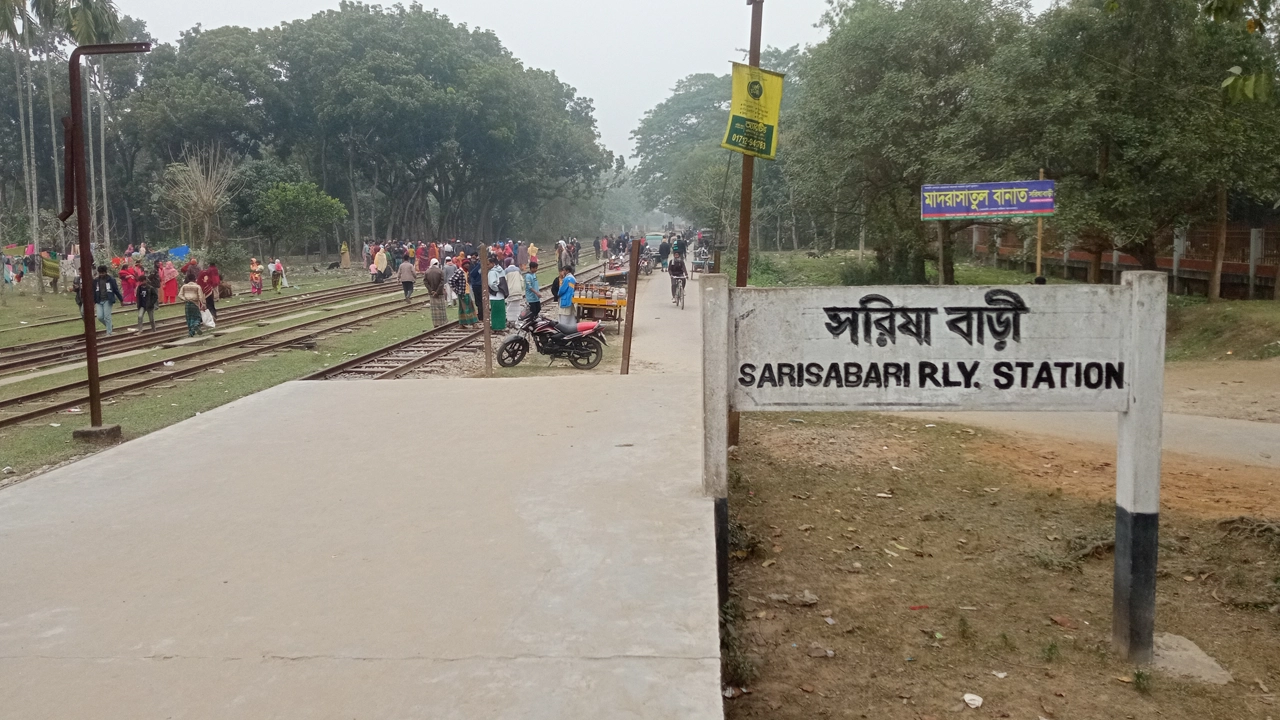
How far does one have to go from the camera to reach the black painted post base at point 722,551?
4973mm

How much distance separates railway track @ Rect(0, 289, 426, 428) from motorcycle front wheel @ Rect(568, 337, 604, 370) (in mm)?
5617

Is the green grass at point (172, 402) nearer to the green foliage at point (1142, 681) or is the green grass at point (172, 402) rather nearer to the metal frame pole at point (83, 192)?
the metal frame pole at point (83, 192)

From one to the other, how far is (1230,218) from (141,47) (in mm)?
23072

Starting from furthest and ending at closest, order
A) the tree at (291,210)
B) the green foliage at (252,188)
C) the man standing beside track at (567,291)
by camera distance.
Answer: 1. the green foliage at (252,188)
2. the tree at (291,210)
3. the man standing beside track at (567,291)

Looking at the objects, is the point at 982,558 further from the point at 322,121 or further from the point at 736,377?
the point at 322,121

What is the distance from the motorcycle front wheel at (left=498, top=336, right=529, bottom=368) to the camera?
15031mm

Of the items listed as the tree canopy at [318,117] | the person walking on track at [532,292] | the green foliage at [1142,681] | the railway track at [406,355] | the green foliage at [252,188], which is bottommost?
the green foliage at [1142,681]

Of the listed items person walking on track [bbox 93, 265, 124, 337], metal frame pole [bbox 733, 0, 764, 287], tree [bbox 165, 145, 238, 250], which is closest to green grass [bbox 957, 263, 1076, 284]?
metal frame pole [bbox 733, 0, 764, 287]

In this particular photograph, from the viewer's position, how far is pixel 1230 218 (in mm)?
23062

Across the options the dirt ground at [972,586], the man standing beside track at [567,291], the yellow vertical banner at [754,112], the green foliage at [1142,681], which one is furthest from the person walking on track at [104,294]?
the green foliage at [1142,681]

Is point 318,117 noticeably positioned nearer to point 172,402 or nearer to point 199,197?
point 199,197

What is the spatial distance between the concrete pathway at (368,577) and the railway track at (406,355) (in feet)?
19.8

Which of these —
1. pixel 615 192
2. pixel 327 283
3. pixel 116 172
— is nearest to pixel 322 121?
pixel 116 172

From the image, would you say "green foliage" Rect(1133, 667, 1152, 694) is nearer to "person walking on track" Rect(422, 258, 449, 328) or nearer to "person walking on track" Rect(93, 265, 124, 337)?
"person walking on track" Rect(93, 265, 124, 337)
